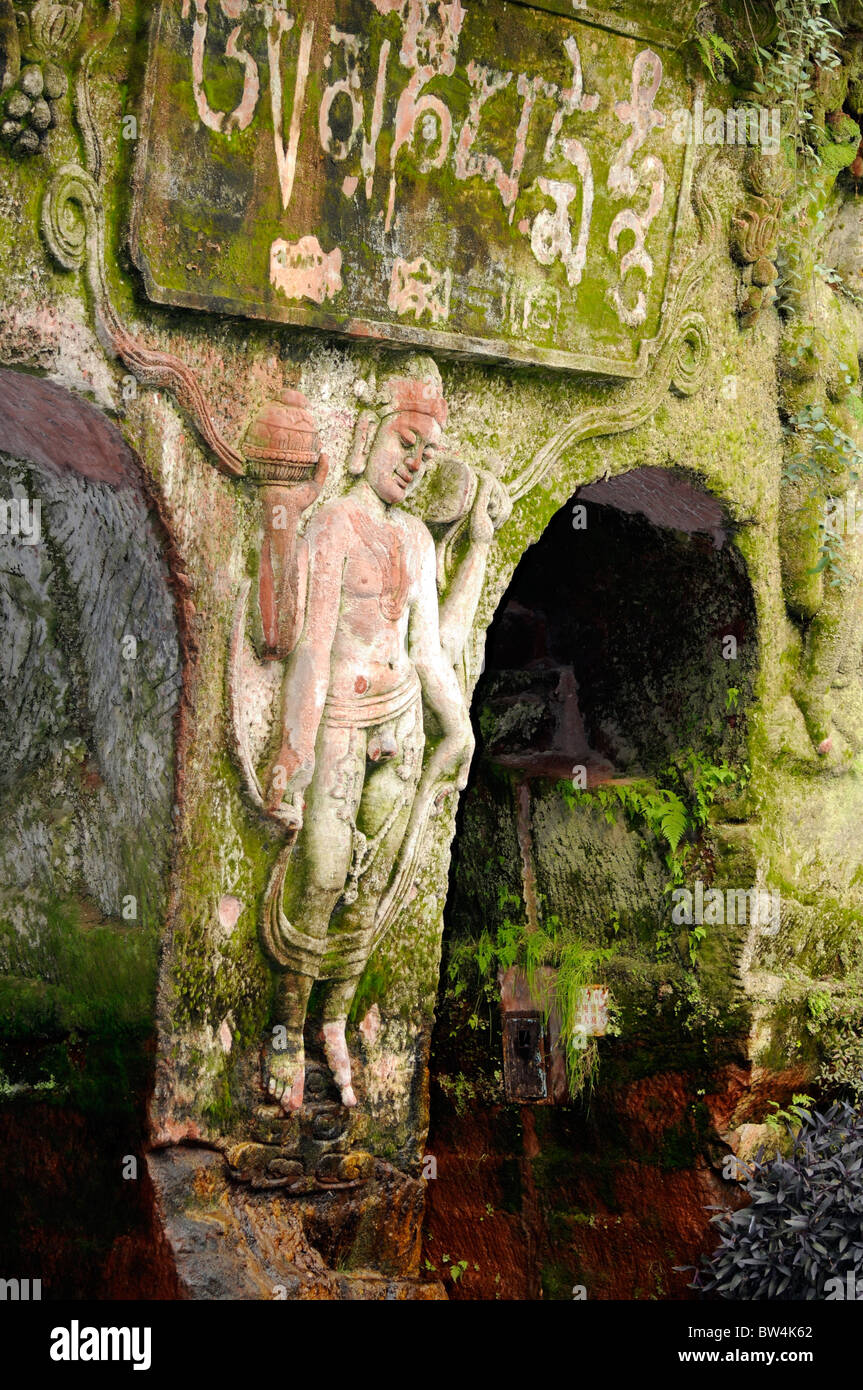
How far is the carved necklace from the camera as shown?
14.5 ft

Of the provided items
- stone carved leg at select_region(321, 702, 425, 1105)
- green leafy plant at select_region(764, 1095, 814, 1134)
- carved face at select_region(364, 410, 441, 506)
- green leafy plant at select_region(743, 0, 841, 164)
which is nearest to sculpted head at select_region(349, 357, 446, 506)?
carved face at select_region(364, 410, 441, 506)

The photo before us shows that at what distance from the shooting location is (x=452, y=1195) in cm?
656

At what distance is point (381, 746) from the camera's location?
449cm

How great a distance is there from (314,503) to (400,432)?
11.7 inches

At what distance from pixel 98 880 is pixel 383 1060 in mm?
904

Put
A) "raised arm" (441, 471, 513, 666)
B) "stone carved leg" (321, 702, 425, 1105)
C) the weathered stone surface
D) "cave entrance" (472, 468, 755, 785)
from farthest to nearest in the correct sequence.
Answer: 1. "cave entrance" (472, 468, 755, 785)
2. "raised arm" (441, 471, 513, 666)
3. "stone carved leg" (321, 702, 425, 1105)
4. the weathered stone surface

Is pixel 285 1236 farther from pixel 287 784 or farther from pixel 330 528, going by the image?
pixel 330 528

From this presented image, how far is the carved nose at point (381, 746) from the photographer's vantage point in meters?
4.49

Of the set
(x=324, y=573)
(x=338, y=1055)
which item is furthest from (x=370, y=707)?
(x=338, y=1055)

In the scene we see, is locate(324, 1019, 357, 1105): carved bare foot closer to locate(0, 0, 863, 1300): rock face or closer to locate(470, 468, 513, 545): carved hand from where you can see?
locate(0, 0, 863, 1300): rock face

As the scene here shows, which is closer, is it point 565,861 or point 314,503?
point 314,503

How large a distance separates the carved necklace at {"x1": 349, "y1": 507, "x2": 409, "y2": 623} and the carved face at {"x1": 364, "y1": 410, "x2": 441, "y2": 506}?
9 centimetres

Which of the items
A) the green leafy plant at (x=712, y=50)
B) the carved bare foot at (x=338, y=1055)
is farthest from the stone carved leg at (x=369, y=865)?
the green leafy plant at (x=712, y=50)
